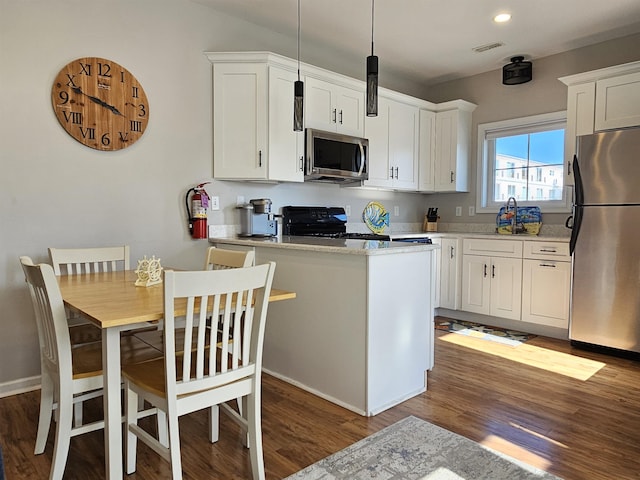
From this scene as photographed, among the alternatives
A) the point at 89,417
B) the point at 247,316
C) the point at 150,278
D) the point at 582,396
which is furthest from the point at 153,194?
the point at 582,396

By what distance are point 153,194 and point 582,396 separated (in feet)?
10.1

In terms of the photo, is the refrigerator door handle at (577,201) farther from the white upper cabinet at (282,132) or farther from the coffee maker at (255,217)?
the coffee maker at (255,217)

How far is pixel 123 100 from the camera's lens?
2.94 metres

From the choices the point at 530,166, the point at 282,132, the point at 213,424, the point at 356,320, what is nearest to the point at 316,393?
the point at 356,320

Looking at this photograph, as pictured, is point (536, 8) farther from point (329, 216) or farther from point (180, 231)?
point (180, 231)

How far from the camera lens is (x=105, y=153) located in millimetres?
2891

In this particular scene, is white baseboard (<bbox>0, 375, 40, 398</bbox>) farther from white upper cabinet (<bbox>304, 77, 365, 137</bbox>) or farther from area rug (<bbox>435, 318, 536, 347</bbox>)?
area rug (<bbox>435, 318, 536, 347</bbox>)

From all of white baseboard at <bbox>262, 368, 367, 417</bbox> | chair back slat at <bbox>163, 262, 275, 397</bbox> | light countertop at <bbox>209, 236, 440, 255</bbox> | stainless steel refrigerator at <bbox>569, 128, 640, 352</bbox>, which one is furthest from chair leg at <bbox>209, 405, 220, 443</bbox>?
stainless steel refrigerator at <bbox>569, 128, 640, 352</bbox>

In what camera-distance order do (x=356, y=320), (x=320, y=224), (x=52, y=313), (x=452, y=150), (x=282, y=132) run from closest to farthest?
(x=52, y=313) → (x=356, y=320) → (x=282, y=132) → (x=320, y=224) → (x=452, y=150)

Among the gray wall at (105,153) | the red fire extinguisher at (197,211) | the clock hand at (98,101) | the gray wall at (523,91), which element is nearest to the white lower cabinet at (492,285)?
the gray wall at (523,91)

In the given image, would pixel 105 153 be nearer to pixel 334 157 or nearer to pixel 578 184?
pixel 334 157

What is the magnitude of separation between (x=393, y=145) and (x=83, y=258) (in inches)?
120

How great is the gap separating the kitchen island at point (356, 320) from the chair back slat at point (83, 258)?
899 mm

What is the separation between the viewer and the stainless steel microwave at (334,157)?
3.59 metres
